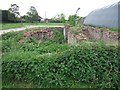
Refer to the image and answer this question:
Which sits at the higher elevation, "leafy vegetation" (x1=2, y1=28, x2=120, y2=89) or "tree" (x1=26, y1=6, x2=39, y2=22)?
"tree" (x1=26, y1=6, x2=39, y2=22)

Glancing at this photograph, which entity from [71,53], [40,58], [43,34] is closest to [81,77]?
[71,53]

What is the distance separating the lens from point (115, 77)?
495cm

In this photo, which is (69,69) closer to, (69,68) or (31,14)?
(69,68)

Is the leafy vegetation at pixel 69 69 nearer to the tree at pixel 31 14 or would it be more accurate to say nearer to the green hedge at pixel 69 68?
the green hedge at pixel 69 68

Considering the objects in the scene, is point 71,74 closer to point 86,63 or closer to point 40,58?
point 86,63

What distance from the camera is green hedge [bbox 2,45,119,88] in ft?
16.4

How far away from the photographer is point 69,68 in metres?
5.14

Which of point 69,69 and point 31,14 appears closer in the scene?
point 69,69

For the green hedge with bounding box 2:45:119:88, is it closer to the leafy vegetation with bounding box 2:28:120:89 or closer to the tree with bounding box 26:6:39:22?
the leafy vegetation with bounding box 2:28:120:89

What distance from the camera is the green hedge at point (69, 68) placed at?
5000 mm

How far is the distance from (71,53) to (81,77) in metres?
0.63

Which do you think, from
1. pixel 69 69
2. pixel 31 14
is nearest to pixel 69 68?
pixel 69 69

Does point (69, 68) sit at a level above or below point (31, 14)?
below

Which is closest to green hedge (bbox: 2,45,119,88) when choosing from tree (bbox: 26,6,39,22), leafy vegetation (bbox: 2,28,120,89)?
leafy vegetation (bbox: 2,28,120,89)
